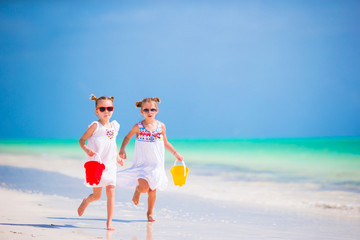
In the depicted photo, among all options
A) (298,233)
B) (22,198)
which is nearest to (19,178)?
(22,198)

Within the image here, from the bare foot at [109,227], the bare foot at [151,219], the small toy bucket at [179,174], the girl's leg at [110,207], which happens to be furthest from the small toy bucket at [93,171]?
the small toy bucket at [179,174]

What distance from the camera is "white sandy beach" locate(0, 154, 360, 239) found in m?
4.38

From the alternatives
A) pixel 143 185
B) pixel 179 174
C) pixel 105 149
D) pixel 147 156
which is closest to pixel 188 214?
pixel 179 174

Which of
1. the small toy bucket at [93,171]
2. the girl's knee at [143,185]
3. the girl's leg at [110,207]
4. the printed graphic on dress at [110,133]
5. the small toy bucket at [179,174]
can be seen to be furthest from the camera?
the small toy bucket at [179,174]

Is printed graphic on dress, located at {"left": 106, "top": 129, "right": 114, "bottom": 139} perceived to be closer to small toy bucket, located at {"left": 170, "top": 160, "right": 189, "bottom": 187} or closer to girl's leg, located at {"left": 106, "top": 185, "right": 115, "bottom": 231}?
girl's leg, located at {"left": 106, "top": 185, "right": 115, "bottom": 231}

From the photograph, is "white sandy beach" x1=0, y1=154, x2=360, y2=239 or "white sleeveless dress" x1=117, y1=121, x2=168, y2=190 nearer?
"white sandy beach" x1=0, y1=154, x2=360, y2=239

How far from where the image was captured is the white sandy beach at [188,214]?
438 cm

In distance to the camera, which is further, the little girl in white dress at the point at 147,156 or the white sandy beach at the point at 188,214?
the little girl in white dress at the point at 147,156

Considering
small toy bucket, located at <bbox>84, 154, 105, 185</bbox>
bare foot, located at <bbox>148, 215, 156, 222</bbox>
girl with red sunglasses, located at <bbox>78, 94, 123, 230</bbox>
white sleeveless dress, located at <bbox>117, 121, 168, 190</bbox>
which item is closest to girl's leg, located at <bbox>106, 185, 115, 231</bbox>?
girl with red sunglasses, located at <bbox>78, 94, 123, 230</bbox>

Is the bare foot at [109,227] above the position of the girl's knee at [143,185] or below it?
below

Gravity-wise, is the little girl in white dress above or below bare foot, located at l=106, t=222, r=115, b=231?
above

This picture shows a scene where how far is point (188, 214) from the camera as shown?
219 inches

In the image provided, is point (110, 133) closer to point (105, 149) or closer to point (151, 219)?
point (105, 149)

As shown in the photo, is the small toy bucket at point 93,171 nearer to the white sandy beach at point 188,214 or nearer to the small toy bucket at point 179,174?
the white sandy beach at point 188,214
